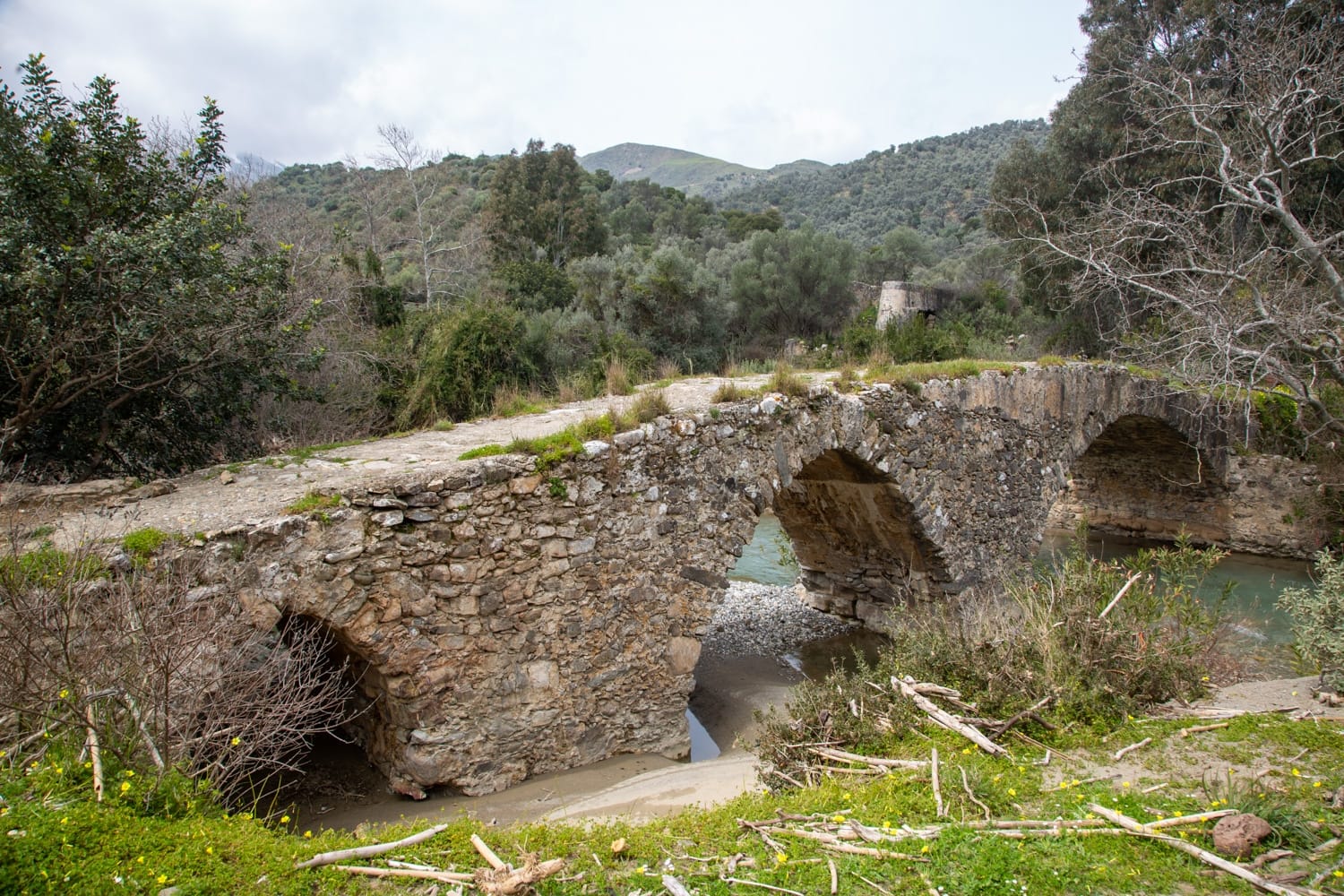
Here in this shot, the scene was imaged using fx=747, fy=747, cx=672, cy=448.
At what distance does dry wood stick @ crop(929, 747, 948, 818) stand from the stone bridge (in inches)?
124

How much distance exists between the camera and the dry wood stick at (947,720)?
445 cm

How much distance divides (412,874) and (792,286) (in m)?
23.3

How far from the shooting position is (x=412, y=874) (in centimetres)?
311

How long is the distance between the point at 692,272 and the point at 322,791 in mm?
17269

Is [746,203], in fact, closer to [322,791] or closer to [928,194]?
[928,194]

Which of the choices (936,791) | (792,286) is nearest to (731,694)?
(936,791)

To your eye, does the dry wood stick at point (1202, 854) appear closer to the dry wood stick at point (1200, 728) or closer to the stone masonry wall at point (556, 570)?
the dry wood stick at point (1200, 728)

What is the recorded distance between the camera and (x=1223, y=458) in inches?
610

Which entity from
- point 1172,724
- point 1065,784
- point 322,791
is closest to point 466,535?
point 322,791

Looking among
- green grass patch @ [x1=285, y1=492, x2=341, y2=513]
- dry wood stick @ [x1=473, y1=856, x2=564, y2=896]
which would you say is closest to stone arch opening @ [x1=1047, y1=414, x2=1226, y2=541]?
green grass patch @ [x1=285, y1=492, x2=341, y2=513]

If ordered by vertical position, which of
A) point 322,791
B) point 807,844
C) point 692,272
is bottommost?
point 322,791

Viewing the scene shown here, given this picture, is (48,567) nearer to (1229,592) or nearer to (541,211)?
(1229,592)

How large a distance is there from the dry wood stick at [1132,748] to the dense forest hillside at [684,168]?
61.8m

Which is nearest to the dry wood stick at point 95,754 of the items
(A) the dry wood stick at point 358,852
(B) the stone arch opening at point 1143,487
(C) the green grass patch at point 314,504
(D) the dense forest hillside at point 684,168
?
(A) the dry wood stick at point 358,852
